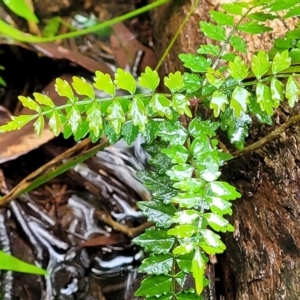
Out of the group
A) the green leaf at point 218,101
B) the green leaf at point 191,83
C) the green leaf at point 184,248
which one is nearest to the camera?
the green leaf at point 184,248

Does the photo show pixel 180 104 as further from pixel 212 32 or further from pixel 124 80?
pixel 212 32

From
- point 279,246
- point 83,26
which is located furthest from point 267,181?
point 83,26

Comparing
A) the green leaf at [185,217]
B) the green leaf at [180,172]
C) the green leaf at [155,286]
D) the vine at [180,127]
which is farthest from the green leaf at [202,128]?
the green leaf at [155,286]

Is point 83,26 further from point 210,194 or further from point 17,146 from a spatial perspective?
point 210,194

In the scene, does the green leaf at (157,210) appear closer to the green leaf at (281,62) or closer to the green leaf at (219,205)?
the green leaf at (219,205)

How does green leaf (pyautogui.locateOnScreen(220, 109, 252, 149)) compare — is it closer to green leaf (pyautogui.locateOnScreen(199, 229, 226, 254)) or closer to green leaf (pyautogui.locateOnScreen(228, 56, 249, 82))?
green leaf (pyautogui.locateOnScreen(228, 56, 249, 82))

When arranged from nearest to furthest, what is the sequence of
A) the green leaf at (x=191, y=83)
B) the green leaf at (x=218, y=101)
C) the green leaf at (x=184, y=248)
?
1. the green leaf at (x=184, y=248)
2. the green leaf at (x=218, y=101)
3. the green leaf at (x=191, y=83)

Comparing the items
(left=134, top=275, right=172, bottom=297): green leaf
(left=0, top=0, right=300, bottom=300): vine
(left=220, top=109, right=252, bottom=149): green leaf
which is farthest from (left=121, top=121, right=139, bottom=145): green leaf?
(left=134, top=275, right=172, bottom=297): green leaf
